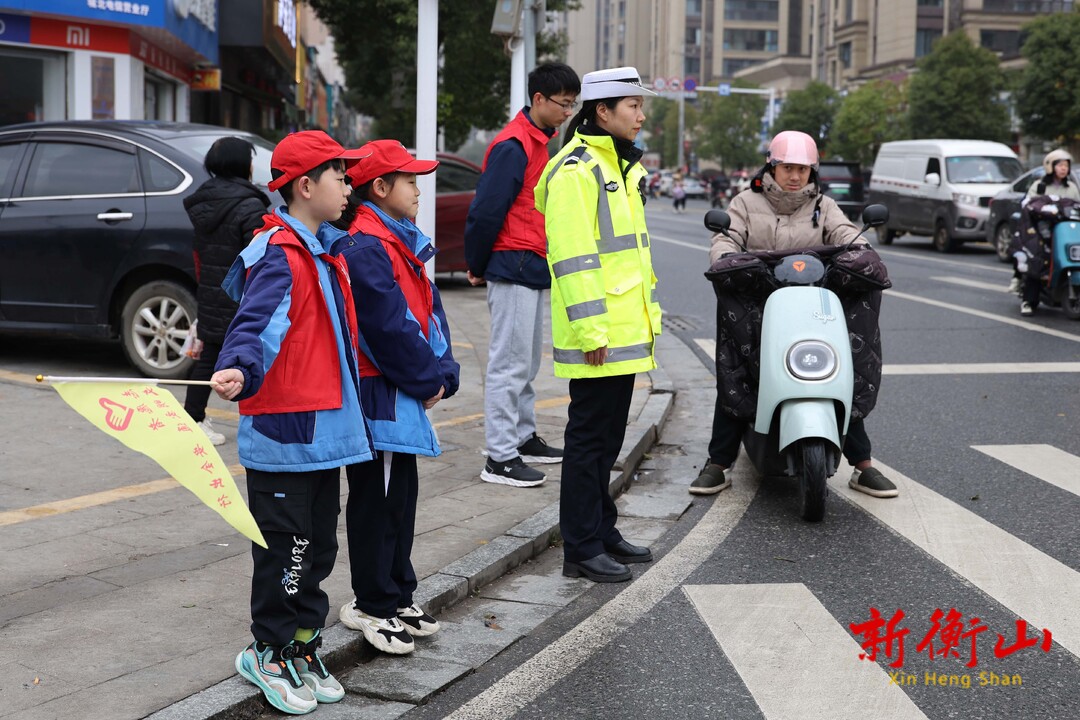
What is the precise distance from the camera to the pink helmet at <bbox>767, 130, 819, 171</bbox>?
6043 mm

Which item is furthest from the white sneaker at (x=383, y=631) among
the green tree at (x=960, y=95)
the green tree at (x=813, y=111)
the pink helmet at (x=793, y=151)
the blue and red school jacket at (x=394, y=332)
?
the green tree at (x=813, y=111)

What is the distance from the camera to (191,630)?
13.7 ft

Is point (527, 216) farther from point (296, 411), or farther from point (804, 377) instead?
point (296, 411)

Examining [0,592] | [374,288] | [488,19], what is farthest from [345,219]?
[488,19]

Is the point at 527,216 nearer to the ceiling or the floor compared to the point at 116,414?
nearer to the ceiling

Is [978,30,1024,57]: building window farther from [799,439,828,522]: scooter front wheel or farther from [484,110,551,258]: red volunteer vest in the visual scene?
[799,439,828,522]: scooter front wheel

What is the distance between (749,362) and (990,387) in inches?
150

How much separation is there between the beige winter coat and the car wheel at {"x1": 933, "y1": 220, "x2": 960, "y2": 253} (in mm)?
17997

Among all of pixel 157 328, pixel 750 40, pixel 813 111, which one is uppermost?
pixel 750 40

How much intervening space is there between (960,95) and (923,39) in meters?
33.2

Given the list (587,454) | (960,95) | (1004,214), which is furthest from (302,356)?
(960,95)

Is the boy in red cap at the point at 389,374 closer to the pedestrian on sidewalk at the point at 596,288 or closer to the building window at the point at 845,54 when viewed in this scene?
the pedestrian on sidewalk at the point at 596,288

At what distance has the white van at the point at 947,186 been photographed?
2295 cm

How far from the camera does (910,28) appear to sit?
76875mm
